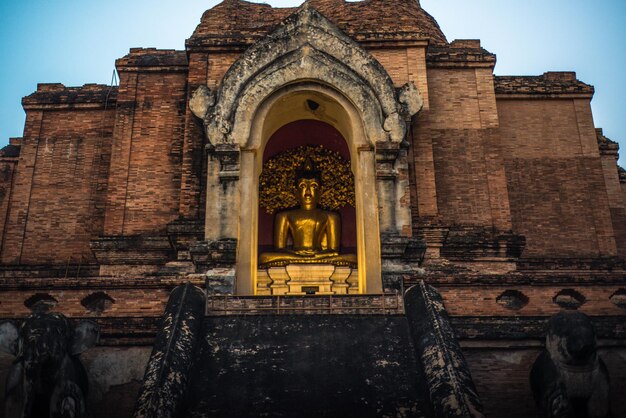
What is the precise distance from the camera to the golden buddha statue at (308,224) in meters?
17.5

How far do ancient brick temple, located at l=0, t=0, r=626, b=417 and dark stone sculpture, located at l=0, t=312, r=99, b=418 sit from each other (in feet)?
3.15

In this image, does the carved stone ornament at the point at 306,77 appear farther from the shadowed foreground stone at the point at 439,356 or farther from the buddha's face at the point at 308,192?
the shadowed foreground stone at the point at 439,356

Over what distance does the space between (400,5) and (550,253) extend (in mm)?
7134

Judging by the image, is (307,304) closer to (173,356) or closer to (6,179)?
(173,356)

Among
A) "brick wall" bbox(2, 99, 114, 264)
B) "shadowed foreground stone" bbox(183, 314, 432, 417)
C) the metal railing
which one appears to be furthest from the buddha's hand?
"shadowed foreground stone" bbox(183, 314, 432, 417)

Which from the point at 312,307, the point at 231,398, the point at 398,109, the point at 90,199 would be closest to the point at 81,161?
the point at 90,199

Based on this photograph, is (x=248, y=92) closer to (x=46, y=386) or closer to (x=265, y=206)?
(x=265, y=206)

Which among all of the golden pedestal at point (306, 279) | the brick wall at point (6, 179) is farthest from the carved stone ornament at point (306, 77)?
the brick wall at point (6, 179)

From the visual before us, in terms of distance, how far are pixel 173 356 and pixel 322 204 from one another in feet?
32.4

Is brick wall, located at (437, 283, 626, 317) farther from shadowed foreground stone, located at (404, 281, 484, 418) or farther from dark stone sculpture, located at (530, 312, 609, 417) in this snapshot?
dark stone sculpture, located at (530, 312, 609, 417)

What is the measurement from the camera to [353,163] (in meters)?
14.6

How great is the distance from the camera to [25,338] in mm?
8539

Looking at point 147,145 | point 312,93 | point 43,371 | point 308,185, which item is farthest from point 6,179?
point 43,371

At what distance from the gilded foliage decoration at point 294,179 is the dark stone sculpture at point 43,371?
31.2ft
